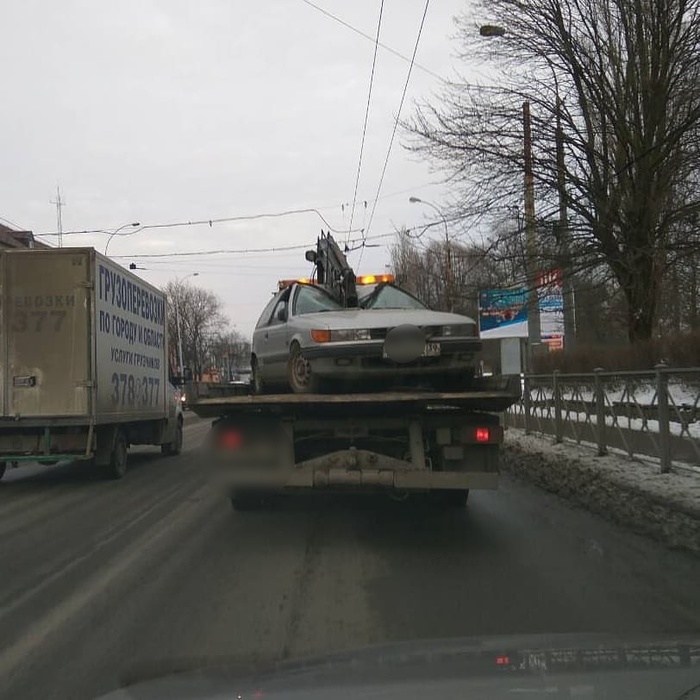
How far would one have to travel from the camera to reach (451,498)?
8398 millimetres

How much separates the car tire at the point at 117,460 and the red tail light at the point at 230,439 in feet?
17.3

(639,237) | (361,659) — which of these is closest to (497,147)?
(639,237)

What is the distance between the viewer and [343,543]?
6887mm

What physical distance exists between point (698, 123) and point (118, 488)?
12.5 m

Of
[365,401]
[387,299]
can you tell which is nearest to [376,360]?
[365,401]

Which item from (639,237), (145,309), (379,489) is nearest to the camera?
(379,489)

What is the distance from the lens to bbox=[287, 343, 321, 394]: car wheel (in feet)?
23.5

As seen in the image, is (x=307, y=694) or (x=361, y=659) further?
(x=361, y=659)

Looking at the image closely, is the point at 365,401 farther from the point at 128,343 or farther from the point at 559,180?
the point at 559,180

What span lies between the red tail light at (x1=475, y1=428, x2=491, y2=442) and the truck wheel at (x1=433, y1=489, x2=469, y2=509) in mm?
1542

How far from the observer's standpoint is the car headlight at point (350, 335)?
6.91 m

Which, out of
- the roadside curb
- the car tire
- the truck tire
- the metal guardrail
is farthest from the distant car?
the truck tire

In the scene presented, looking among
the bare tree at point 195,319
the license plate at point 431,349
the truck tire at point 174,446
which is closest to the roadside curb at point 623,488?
the license plate at point 431,349

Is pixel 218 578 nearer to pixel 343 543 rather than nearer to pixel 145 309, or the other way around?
pixel 343 543
